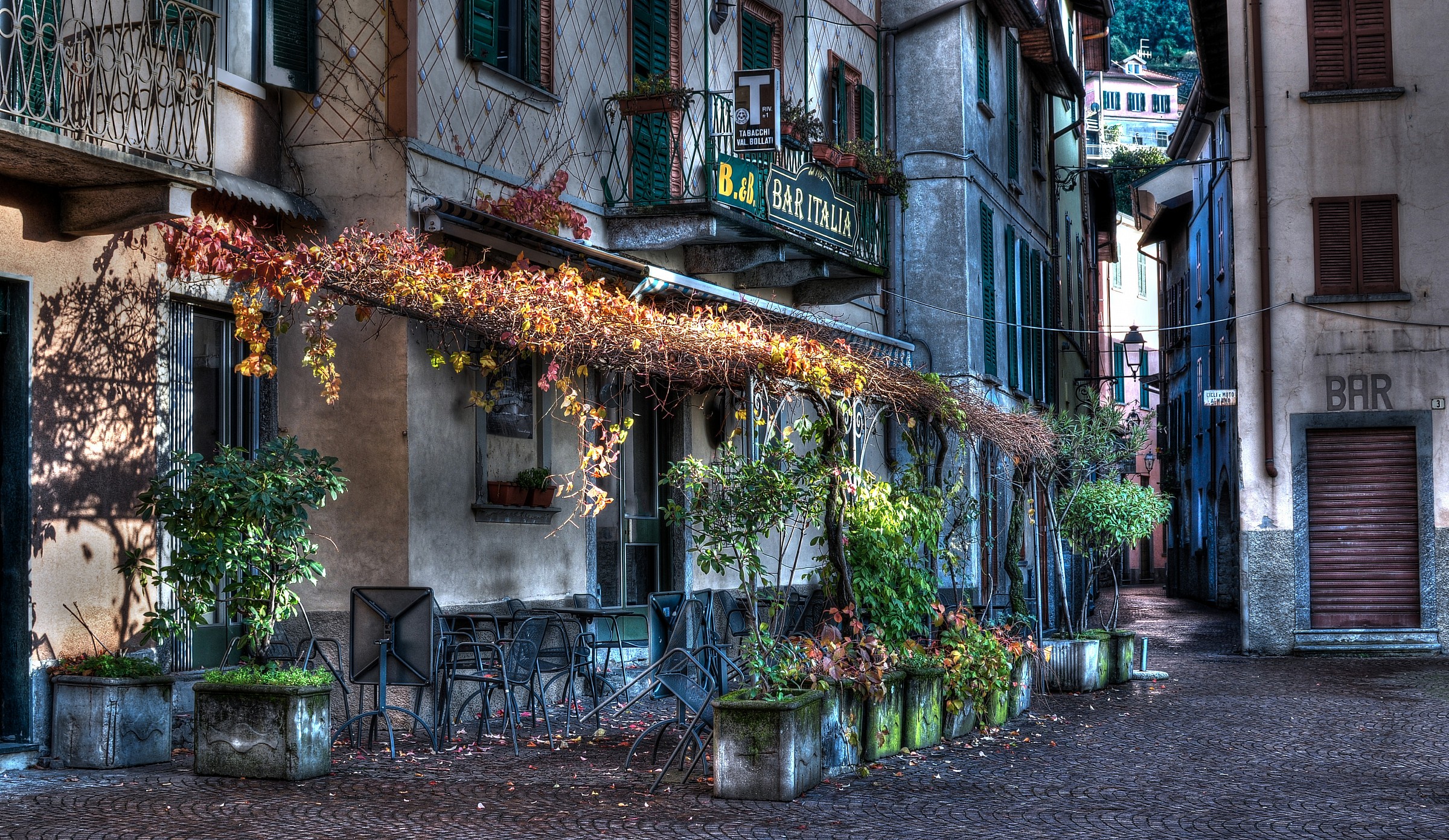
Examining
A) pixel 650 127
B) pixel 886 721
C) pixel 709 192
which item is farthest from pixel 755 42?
pixel 886 721

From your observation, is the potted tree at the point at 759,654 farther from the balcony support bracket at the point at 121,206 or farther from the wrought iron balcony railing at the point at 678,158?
the wrought iron balcony railing at the point at 678,158

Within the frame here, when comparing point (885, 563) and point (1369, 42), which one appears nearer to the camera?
point (885, 563)

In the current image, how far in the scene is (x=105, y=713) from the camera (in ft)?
25.9

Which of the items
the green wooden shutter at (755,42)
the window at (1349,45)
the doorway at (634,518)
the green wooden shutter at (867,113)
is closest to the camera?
the doorway at (634,518)

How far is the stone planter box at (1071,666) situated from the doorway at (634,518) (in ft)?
11.1

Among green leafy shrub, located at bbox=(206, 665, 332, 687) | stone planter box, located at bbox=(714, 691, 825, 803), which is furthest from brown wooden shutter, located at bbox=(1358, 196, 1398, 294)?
green leafy shrub, located at bbox=(206, 665, 332, 687)

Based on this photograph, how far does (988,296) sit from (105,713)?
13.5 metres

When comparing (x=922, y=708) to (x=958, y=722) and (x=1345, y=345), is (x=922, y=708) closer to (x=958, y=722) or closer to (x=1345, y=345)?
(x=958, y=722)

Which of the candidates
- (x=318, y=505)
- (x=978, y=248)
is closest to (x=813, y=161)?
(x=978, y=248)

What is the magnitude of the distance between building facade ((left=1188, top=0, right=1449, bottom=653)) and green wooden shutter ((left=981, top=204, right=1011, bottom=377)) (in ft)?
10.3

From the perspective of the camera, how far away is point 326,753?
777cm

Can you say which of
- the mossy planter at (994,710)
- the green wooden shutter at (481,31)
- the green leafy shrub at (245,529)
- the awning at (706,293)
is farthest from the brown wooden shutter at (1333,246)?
the green leafy shrub at (245,529)

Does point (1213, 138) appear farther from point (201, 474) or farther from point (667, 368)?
point (201, 474)

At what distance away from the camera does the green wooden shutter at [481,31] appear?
33.9ft
